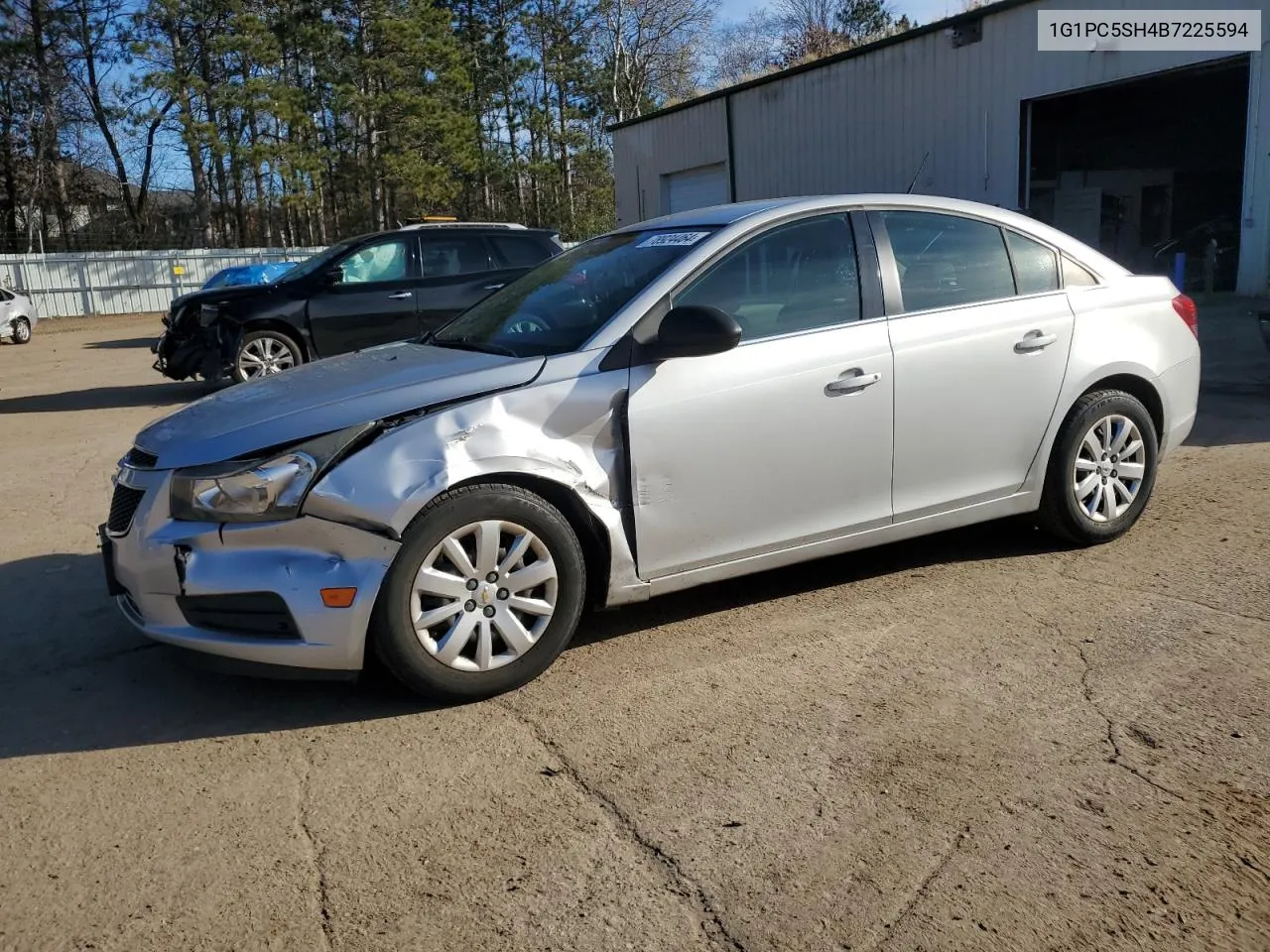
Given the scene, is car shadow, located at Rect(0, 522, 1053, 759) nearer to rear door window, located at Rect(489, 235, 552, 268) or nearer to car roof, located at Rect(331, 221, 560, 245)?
car roof, located at Rect(331, 221, 560, 245)

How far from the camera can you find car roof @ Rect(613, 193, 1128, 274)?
4518mm

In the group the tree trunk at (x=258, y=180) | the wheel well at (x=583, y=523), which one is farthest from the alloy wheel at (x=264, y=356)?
the tree trunk at (x=258, y=180)

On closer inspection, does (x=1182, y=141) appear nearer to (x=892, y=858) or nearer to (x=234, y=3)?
(x=892, y=858)

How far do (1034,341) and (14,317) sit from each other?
2573 cm

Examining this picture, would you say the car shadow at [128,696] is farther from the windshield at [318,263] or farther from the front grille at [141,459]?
the windshield at [318,263]

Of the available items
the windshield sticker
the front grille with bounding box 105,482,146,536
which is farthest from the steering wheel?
the front grille with bounding box 105,482,146,536

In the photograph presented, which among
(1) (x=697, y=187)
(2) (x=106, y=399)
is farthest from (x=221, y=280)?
(1) (x=697, y=187)

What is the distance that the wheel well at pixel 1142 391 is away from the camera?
16.9 feet

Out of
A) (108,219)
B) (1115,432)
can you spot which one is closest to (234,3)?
(108,219)

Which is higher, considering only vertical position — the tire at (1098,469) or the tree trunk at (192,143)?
the tree trunk at (192,143)

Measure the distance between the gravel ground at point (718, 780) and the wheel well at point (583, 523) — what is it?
333mm

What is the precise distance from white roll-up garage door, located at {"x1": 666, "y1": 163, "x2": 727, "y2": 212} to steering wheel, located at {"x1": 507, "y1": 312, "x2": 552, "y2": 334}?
18.7 metres

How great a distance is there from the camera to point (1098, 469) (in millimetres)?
5109

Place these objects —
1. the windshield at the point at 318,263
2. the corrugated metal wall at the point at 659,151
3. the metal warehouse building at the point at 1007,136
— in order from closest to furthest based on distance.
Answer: the windshield at the point at 318,263
the metal warehouse building at the point at 1007,136
the corrugated metal wall at the point at 659,151
